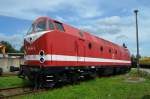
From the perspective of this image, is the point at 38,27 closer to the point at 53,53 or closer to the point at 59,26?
the point at 59,26

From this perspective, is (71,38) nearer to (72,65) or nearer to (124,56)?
(72,65)

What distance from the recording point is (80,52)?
766 inches

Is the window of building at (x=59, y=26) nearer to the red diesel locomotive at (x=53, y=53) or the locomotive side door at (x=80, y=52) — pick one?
the red diesel locomotive at (x=53, y=53)

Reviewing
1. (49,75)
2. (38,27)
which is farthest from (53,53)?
(38,27)

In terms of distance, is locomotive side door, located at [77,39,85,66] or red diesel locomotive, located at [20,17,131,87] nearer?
red diesel locomotive, located at [20,17,131,87]

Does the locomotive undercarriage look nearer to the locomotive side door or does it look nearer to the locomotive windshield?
the locomotive side door

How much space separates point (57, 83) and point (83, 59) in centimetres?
304

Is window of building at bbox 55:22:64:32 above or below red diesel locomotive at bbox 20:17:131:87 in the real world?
above

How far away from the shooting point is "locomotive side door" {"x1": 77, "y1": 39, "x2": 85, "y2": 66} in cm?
1922

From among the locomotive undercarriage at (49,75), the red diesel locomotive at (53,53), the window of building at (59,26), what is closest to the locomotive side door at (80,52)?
the red diesel locomotive at (53,53)

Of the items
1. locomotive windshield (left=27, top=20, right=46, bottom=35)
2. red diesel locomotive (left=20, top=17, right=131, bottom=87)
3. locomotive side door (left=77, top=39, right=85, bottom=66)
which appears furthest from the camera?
locomotive side door (left=77, top=39, right=85, bottom=66)

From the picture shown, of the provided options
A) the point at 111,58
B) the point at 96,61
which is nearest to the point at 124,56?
the point at 111,58

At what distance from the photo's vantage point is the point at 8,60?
121ft

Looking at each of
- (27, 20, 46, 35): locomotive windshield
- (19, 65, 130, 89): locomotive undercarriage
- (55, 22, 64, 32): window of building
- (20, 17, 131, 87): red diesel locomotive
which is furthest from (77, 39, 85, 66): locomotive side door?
(27, 20, 46, 35): locomotive windshield
